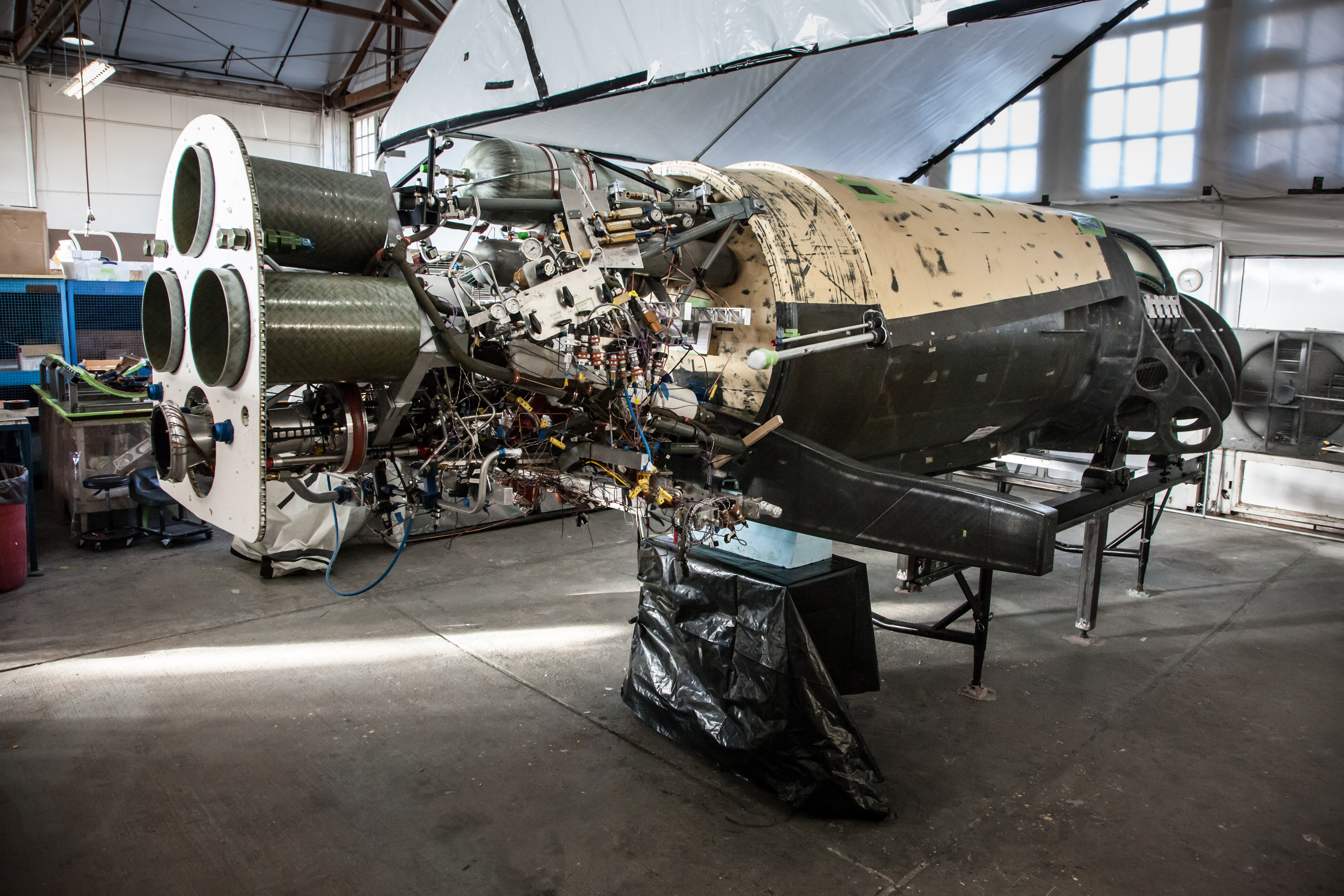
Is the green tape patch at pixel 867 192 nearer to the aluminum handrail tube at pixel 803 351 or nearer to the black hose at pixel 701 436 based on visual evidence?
the aluminum handrail tube at pixel 803 351

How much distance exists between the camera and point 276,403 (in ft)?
7.27

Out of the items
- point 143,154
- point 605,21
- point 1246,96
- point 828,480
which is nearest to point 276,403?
point 828,480

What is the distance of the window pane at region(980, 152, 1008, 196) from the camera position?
24.1 feet

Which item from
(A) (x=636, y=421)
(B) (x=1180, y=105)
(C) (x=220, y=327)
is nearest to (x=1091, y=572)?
(A) (x=636, y=421)

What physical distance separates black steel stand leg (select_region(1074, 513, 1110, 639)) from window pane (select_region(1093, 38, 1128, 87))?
4048mm

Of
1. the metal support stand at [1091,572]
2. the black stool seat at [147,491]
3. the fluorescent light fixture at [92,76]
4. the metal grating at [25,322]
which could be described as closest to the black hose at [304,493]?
the metal support stand at [1091,572]

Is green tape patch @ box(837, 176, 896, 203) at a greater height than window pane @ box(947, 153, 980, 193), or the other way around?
window pane @ box(947, 153, 980, 193)

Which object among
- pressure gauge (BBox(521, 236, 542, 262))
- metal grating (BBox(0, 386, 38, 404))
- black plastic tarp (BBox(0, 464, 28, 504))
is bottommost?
black plastic tarp (BBox(0, 464, 28, 504))

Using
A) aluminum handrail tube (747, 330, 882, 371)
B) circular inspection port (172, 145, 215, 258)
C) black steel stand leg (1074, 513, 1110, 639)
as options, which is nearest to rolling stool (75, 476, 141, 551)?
circular inspection port (172, 145, 215, 258)

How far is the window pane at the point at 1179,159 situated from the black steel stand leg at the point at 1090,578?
3.59 metres

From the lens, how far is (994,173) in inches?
293

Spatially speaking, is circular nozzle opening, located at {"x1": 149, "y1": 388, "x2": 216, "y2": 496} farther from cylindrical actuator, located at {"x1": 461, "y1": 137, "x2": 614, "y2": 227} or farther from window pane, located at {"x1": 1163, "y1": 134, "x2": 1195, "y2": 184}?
window pane, located at {"x1": 1163, "y1": 134, "x2": 1195, "y2": 184}

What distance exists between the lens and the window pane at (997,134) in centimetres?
726

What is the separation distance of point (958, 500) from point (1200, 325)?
265 centimetres
